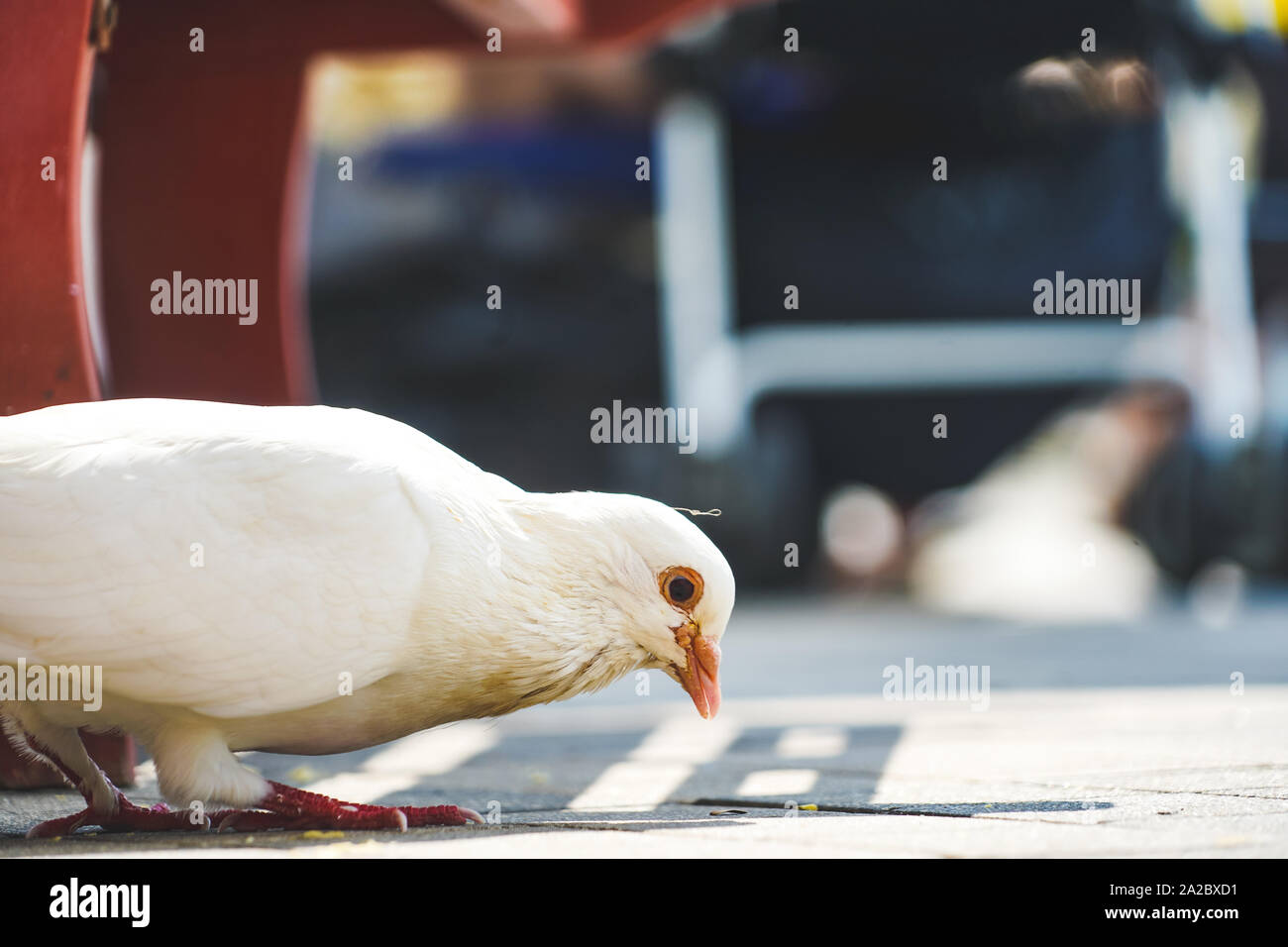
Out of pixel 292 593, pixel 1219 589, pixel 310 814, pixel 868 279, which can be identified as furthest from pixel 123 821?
pixel 868 279

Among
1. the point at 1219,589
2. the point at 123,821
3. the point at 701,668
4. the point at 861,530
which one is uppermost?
the point at 701,668

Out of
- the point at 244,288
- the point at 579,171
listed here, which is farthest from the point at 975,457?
the point at 244,288

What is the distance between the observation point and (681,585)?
3.65m

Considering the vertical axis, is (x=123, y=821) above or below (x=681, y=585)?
below

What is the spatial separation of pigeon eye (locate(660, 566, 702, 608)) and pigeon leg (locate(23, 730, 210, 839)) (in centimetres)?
116

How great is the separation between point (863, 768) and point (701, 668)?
99 centimetres

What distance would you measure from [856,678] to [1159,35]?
679cm

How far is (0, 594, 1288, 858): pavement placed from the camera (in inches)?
120

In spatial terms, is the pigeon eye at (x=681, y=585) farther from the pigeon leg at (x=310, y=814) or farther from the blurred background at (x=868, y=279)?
the blurred background at (x=868, y=279)

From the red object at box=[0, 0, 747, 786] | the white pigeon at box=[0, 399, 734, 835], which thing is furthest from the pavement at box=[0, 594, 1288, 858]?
the red object at box=[0, 0, 747, 786]

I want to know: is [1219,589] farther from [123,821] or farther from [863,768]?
[123,821]

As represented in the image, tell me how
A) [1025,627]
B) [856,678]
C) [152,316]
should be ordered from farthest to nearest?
[1025,627] < [856,678] < [152,316]

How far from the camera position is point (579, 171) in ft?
42.8

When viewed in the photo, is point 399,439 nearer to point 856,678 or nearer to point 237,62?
point 237,62
